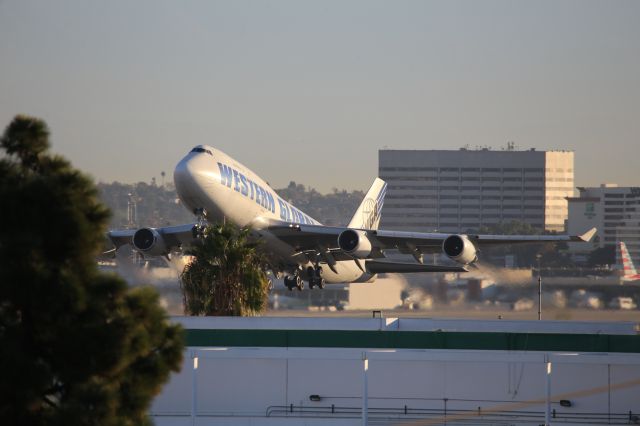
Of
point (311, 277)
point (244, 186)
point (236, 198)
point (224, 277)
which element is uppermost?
point (244, 186)

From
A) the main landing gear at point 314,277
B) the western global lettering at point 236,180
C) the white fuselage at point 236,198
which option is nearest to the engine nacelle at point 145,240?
the white fuselage at point 236,198

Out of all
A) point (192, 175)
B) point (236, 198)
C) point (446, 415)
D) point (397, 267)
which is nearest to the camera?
point (446, 415)

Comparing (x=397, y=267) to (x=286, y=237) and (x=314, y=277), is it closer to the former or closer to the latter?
(x=314, y=277)

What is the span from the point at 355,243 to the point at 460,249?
375cm

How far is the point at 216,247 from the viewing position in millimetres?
46656

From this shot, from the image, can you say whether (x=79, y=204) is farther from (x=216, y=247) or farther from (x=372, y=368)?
(x=216, y=247)

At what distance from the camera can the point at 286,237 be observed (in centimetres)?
4859

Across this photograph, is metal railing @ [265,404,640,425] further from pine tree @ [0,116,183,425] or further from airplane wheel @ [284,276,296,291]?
airplane wheel @ [284,276,296,291]

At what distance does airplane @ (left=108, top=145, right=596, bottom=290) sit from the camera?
44250mm

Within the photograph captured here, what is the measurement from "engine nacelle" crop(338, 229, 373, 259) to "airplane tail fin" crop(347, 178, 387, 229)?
12211 mm

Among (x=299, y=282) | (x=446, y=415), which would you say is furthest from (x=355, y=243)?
(x=446, y=415)

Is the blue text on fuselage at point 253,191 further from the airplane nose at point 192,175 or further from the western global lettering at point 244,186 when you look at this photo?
the airplane nose at point 192,175

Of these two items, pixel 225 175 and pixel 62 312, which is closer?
pixel 62 312

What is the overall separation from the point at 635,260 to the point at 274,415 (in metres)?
155
